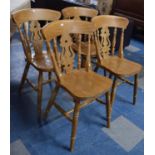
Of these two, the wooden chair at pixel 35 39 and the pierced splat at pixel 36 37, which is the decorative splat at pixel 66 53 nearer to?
the wooden chair at pixel 35 39

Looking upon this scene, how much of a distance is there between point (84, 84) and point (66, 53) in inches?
12.0

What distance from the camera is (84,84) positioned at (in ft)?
5.24

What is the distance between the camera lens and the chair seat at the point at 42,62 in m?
1.75

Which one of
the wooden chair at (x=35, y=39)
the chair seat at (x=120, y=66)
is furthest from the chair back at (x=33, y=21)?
the chair seat at (x=120, y=66)

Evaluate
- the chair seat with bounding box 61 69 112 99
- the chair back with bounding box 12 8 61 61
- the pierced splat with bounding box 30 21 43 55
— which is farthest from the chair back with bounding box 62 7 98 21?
the chair seat with bounding box 61 69 112 99

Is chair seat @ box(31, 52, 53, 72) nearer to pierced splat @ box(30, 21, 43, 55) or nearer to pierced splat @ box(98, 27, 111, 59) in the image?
A: pierced splat @ box(30, 21, 43, 55)

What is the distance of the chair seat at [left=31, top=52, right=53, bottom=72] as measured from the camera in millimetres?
1755

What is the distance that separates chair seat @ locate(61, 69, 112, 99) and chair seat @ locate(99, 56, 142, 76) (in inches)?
8.8

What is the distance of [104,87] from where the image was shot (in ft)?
5.19

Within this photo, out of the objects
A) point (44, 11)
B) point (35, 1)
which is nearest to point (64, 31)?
point (44, 11)

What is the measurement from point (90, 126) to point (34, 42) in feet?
3.09

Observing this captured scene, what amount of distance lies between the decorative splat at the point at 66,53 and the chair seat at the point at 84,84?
0.07 meters
